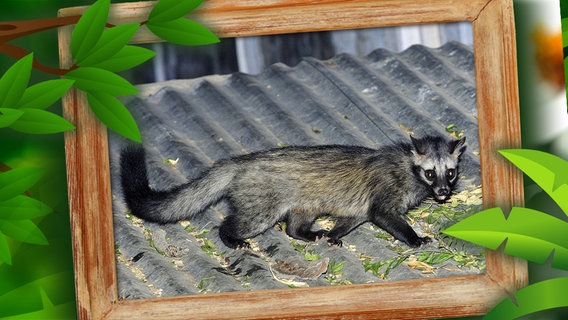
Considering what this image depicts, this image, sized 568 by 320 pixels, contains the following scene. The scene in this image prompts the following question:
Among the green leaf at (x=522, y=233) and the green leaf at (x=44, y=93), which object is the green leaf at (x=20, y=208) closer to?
the green leaf at (x=44, y=93)

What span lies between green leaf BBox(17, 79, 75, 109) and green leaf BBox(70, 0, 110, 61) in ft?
0.61

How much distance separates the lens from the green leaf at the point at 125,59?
172 inches

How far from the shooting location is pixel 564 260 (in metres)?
4.23

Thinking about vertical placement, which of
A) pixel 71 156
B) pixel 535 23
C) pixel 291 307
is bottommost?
pixel 291 307

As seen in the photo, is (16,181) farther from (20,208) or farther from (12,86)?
(12,86)

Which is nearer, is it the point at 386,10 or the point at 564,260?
the point at 564,260

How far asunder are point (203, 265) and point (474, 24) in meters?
2.04

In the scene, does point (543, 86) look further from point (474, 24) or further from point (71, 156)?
point (71, 156)

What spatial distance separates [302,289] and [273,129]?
3.07 feet

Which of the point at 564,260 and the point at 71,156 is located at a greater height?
the point at 71,156

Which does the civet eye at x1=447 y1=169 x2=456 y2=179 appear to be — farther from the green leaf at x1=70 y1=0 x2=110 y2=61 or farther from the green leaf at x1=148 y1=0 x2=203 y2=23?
the green leaf at x1=70 y1=0 x2=110 y2=61

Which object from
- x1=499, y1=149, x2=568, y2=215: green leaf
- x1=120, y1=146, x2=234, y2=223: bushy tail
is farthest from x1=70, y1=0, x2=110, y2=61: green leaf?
Result: x1=499, y1=149, x2=568, y2=215: green leaf

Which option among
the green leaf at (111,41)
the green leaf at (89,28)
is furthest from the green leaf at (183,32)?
the green leaf at (89,28)

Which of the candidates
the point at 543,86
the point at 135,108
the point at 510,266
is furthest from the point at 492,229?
the point at 135,108
